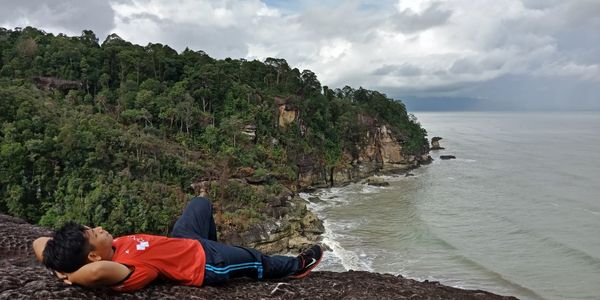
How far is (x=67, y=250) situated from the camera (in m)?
2.81

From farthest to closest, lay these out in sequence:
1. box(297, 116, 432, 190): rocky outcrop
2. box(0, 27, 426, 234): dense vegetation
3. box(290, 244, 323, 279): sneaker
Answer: box(297, 116, 432, 190): rocky outcrop
box(0, 27, 426, 234): dense vegetation
box(290, 244, 323, 279): sneaker

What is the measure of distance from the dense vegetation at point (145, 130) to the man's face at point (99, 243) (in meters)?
17.5

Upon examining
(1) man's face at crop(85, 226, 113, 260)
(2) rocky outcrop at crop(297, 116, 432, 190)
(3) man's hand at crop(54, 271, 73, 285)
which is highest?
(1) man's face at crop(85, 226, 113, 260)

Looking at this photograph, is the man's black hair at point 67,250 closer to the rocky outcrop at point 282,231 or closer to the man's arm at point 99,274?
the man's arm at point 99,274

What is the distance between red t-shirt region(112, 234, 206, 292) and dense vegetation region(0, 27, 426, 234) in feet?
57.0

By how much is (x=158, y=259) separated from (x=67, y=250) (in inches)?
27.9

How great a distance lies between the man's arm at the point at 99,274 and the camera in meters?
2.83

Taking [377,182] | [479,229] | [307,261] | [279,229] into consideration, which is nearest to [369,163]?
[377,182]

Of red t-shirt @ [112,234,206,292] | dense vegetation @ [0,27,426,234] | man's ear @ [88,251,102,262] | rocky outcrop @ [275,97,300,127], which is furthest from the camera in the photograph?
rocky outcrop @ [275,97,300,127]

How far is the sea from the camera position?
58.8 ft

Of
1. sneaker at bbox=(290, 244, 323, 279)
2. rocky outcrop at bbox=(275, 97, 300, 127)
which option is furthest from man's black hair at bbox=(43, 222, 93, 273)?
rocky outcrop at bbox=(275, 97, 300, 127)

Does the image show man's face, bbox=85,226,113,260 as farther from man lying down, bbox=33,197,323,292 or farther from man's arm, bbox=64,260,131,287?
man's arm, bbox=64,260,131,287

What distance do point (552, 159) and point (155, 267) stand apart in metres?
60.1

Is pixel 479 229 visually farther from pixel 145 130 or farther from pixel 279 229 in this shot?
pixel 145 130
